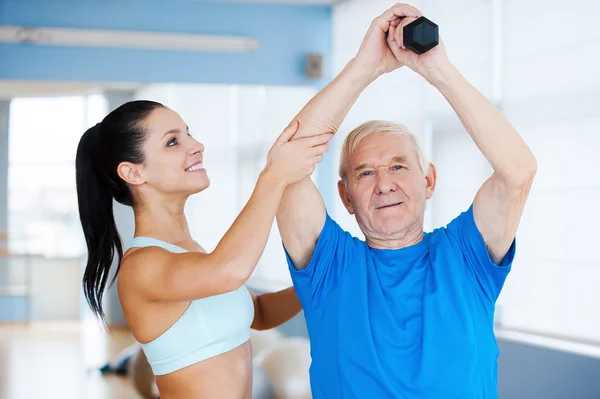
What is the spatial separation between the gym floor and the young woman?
150 inches

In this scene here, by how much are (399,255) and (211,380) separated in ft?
1.76

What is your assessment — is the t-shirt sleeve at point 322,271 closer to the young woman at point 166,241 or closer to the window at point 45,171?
the young woman at point 166,241

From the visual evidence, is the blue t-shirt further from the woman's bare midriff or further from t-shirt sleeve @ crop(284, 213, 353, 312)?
the woman's bare midriff

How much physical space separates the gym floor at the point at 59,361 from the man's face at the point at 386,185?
4.01 metres

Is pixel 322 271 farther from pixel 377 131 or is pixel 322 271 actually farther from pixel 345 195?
pixel 377 131

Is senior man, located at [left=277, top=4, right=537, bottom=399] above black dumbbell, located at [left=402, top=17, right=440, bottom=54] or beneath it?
beneath

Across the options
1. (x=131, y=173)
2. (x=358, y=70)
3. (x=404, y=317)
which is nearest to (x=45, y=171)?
(x=131, y=173)

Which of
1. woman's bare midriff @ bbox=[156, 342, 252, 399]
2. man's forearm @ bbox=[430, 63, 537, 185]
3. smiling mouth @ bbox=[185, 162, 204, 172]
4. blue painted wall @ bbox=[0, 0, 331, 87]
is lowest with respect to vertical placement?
woman's bare midriff @ bbox=[156, 342, 252, 399]

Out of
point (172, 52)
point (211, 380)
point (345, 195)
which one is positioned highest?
point (172, 52)

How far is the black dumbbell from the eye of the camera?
1.49m

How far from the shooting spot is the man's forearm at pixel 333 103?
1574mm

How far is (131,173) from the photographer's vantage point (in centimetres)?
167

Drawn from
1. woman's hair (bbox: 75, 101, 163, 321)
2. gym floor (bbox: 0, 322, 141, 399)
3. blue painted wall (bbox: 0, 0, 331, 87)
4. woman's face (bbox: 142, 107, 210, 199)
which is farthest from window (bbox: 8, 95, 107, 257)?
→ woman's face (bbox: 142, 107, 210, 199)

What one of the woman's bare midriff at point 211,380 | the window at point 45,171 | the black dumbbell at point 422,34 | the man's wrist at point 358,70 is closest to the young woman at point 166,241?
the woman's bare midriff at point 211,380
